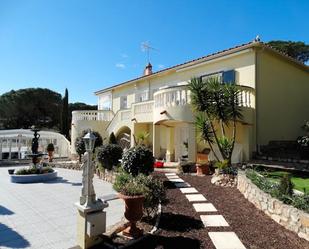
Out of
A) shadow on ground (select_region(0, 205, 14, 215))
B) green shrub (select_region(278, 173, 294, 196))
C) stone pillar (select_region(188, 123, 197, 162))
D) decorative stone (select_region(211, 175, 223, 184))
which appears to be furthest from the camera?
stone pillar (select_region(188, 123, 197, 162))

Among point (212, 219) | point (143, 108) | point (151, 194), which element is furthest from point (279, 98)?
point (151, 194)

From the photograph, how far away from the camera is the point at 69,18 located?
1271 centimetres

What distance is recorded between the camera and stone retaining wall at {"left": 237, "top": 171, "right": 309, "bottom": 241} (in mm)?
5176

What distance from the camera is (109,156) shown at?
1307cm

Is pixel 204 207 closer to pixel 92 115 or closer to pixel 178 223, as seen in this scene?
pixel 178 223

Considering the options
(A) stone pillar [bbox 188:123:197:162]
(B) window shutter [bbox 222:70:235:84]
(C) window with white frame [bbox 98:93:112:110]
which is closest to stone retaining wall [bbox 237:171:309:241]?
(A) stone pillar [bbox 188:123:197:162]

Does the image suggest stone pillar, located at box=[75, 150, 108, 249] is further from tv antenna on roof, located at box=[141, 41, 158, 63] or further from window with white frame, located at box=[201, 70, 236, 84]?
tv antenna on roof, located at box=[141, 41, 158, 63]

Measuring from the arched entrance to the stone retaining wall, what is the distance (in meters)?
13.2

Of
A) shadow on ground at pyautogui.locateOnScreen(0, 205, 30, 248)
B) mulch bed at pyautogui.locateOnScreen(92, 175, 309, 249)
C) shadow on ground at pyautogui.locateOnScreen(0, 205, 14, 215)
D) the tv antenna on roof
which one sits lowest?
shadow on ground at pyautogui.locateOnScreen(0, 205, 30, 248)

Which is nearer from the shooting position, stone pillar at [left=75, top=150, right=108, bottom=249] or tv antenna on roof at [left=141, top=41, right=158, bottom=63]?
stone pillar at [left=75, top=150, right=108, bottom=249]

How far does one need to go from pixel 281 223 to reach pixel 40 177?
37.3 feet

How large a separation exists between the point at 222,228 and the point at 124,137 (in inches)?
645

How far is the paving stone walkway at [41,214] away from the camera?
544 cm

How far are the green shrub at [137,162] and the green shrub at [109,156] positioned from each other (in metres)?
2.72
